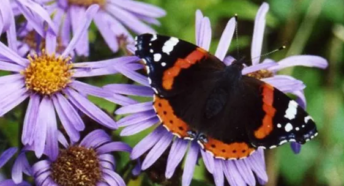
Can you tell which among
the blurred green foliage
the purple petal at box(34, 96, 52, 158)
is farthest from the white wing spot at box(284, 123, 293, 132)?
the blurred green foliage

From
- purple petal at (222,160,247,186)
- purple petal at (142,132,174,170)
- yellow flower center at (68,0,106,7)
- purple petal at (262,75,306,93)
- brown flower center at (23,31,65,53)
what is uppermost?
yellow flower center at (68,0,106,7)

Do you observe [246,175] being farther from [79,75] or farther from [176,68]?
[79,75]

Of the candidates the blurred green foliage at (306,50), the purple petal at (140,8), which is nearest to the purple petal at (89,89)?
the purple petal at (140,8)

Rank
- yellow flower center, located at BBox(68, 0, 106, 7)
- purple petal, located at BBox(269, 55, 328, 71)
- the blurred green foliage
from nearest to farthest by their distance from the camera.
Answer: purple petal, located at BBox(269, 55, 328, 71), yellow flower center, located at BBox(68, 0, 106, 7), the blurred green foliage

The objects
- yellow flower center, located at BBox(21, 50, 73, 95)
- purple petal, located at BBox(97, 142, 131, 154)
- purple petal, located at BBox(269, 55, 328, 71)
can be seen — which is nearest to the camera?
purple petal, located at BBox(97, 142, 131, 154)

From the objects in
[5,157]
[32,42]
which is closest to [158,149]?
[5,157]

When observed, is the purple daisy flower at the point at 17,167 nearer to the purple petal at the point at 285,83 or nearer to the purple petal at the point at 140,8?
the purple petal at the point at 285,83

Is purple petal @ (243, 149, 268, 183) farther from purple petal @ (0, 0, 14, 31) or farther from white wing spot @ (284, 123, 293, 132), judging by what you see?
purple petal @ (0, 0, 14, 31)

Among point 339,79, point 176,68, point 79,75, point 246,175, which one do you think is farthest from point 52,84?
point 339,79
